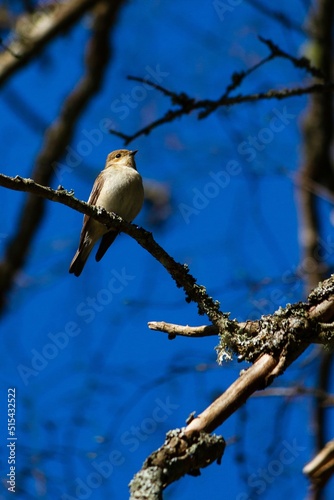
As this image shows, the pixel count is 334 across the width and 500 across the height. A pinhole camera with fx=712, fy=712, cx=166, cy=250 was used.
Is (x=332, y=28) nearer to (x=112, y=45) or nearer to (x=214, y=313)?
(x=112, y=45)

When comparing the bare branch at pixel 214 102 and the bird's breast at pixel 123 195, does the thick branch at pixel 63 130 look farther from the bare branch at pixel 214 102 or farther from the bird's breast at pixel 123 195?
the bare branch at pixel 214 102

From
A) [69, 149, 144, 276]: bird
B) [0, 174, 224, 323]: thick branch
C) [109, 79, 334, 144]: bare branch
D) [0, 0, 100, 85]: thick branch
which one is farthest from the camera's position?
[0, 0, 100, 85]: thick branch

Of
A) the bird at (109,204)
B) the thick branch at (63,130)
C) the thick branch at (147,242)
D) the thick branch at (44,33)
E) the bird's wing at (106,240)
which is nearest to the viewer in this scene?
the thick branch at (147,242)

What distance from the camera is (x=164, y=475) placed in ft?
7.29

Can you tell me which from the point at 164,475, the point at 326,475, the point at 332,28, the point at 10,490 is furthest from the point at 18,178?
the point at 332,28

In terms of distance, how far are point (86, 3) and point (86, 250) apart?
8.80ft

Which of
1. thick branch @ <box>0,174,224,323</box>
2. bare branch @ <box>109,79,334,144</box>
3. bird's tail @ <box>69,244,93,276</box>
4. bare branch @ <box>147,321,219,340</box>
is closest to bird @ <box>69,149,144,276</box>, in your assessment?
bird's tail @ <box>69,244,93,276</box>

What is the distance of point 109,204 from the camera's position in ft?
19.0

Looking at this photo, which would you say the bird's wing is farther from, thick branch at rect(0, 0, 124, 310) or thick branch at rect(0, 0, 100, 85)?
thick branch at rect(0, 0, 100, 85)

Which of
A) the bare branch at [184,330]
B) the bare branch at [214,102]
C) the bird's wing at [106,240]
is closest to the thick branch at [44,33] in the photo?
the bird's wing at [106,240]

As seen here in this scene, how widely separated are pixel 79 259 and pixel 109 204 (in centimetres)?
53

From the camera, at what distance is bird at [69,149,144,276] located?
227 inches

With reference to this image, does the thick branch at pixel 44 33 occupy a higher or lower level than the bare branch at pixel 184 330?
higher

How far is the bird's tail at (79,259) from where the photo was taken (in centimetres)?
577
